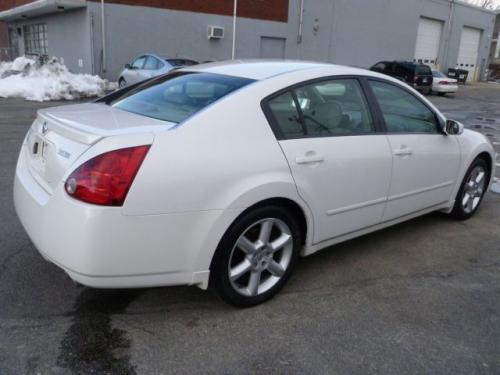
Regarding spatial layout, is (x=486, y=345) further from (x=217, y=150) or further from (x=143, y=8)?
(x=143, y=8)

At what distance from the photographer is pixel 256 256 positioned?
3.09m

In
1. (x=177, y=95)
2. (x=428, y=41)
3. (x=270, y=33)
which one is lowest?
(x=177, y=95)

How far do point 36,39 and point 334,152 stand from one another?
86.5 feet

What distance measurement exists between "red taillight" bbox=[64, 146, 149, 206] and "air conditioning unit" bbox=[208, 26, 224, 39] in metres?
20.5

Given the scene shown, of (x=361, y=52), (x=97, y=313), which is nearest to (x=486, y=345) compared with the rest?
(x=97, y=313)

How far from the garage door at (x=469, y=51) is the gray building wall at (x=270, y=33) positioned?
3.39ft

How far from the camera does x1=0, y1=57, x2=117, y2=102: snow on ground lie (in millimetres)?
15828

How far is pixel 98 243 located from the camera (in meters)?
2.49

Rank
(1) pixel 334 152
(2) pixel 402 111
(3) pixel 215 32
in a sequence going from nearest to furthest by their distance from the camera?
(1) pixel 334 152 < (2) pixel 402 111 < (3) pixel 215 32

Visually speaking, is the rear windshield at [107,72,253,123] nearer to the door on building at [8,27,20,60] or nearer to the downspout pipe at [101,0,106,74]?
the downspout pipe at [101,0,106,74]

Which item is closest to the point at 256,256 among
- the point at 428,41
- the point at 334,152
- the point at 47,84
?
the point at 334,152

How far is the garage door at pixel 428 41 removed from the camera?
108 ft

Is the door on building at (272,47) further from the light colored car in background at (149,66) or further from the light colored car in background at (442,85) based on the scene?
the light colored car in background at (149,66)

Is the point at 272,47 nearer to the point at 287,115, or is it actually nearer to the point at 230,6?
the point at 230,6
